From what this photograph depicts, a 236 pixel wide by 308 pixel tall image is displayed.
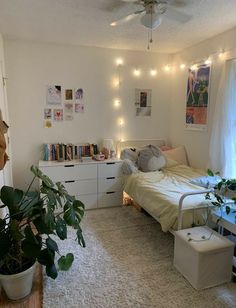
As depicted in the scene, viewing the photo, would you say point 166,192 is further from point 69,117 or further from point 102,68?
point 102,68

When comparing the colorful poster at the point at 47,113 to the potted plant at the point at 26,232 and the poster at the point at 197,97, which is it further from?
the poster at the point at 197,97

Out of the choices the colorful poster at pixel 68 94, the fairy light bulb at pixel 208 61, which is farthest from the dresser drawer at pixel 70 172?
the fairy light bulb at pixel 208 61

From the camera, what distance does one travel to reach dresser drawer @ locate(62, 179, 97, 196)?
3.46 metres

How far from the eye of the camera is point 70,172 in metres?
3.43

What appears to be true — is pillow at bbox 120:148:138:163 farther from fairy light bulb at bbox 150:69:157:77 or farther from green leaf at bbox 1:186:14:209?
green leaf at bbox 1:186:14:209

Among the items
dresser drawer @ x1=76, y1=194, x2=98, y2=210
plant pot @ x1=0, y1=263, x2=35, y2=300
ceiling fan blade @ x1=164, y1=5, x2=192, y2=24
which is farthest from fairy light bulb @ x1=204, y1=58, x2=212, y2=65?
plant pot @ x1=0, y1=263, x2=35, y2=300

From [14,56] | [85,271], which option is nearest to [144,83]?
[14,56]

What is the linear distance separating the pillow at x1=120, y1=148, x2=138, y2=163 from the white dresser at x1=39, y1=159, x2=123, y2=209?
19 centimetres

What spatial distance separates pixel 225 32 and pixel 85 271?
3.10 metres

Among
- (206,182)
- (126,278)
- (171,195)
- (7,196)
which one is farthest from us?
(206,182)

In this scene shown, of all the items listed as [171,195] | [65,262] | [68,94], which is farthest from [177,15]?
[65,262]

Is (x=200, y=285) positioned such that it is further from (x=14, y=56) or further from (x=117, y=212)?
(x=14, y=56)

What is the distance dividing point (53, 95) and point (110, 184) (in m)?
1.57

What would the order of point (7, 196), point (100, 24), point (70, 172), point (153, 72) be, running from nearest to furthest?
point (7, 196) → point (100, 24) → point (70, 172) → point (153, 72)
